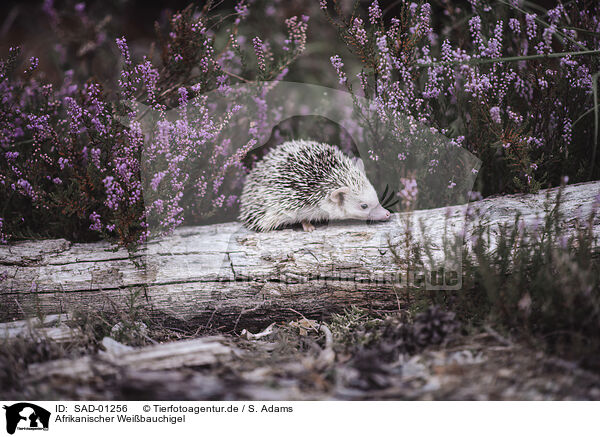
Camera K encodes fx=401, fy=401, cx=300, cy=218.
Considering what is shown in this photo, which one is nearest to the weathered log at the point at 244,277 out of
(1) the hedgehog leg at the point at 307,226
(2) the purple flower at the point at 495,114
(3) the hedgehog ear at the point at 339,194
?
(1) the hedgehog leg at the point at 307,226

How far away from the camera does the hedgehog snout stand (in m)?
3.58

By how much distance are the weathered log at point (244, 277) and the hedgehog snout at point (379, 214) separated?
0.58ft

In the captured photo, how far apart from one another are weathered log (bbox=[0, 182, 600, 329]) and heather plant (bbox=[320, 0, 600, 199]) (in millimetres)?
442

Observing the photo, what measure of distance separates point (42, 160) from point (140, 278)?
1.48m

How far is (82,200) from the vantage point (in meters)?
3.51

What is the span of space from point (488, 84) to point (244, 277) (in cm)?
267

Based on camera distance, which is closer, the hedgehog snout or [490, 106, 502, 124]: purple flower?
[490, 106, 502, 124]: purple flower

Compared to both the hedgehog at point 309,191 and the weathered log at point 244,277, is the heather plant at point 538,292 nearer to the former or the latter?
the weathered log at point 244,277

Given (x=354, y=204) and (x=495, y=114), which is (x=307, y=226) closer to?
(x=354, y=204)

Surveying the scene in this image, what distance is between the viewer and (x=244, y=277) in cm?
329

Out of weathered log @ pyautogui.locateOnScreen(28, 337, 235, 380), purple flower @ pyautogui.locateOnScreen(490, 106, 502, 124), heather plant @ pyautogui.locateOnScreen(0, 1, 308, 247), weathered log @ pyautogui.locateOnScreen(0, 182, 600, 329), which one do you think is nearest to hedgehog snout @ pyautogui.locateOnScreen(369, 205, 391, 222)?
weathered log @ pyautogui.locateOnScreen(0, 182, 600, 329)

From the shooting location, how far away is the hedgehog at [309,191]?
148 inches
